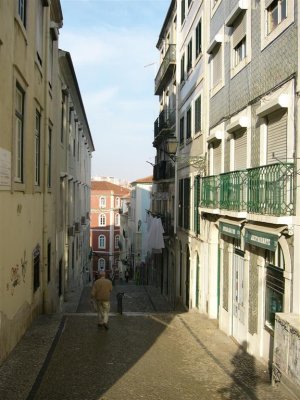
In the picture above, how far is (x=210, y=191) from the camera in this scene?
48.3ft

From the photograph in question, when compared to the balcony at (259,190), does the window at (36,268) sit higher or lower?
lower

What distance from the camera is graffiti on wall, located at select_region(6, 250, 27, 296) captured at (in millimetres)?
9234

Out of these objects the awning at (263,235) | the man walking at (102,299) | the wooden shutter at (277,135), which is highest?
the wooden shutter at (277,135)

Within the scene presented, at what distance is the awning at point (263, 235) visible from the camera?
352 inches

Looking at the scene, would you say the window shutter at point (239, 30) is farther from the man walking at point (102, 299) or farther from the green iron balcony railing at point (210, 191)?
the man walking at point (102, 299)

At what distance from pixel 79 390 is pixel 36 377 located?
2.85ft

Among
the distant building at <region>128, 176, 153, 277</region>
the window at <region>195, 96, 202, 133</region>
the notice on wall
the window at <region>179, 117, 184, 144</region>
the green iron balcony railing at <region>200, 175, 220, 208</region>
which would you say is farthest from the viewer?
the distant building at <region>128, 176, 153, 277</region>

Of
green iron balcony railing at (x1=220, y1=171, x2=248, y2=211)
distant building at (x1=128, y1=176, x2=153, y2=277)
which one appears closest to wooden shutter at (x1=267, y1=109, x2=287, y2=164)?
green iron balcony railing at (x1=220, y1=171, x2=248, y2=211)

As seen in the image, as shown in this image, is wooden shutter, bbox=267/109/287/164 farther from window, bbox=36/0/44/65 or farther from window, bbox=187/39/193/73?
window, bbox=187/39/193/73

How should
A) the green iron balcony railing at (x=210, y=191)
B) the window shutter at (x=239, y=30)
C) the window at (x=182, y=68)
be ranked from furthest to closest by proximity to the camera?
1. the window at (x=182, y=68)
2. the green iron balcony railing at (x=210, y=191)
3. the window shutter at (x=239, y=30)

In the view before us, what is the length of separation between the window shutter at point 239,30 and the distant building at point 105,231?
6187cm

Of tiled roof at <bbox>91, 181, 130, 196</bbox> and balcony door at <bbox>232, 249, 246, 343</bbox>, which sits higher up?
tiled roof at <bbox>91, 181, 130, 196</bbox>

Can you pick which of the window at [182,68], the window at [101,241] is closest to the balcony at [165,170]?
the window at [182,68]

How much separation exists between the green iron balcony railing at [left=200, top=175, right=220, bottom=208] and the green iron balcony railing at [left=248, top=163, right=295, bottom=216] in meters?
3.82
